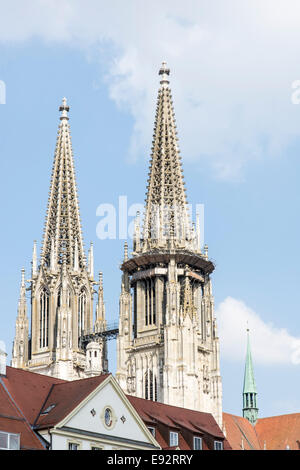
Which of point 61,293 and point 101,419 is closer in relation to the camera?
point 101,419

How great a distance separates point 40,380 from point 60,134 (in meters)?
80.2

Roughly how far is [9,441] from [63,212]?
82316mm

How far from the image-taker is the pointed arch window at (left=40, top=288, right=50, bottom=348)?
124681 mm

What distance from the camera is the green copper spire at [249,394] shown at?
14400 centimetres

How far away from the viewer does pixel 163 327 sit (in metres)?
117

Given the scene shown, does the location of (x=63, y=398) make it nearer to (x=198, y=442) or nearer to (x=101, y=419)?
(x=101, y=419)

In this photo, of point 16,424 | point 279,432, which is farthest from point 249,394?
point 16,424

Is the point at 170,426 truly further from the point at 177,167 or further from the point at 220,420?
the point at 177,167

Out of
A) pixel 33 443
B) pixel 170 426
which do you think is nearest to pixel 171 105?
pixel 170 426

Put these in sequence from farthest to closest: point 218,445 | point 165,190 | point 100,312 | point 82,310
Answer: point 100,312 < point 82,310 < point 165,190 < point 218,445

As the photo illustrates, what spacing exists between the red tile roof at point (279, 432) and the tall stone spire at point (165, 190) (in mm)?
28261

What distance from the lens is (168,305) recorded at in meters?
117

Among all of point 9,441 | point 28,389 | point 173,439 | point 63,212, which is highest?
point 63,212

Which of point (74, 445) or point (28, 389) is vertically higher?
point (28, 389)
